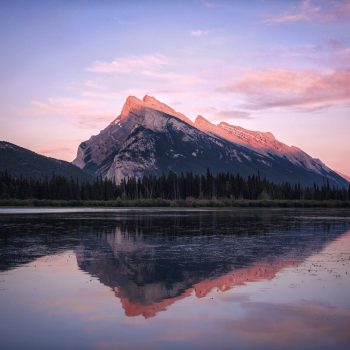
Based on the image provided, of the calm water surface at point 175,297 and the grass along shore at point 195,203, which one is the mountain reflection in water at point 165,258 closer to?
the calm water surface at point 175,297

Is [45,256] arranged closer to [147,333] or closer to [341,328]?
[147,333]

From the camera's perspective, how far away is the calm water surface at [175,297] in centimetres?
1279

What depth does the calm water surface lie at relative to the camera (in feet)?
42.0

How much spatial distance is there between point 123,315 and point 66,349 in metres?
3.62

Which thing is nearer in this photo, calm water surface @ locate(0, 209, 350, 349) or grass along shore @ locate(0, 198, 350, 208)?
calm water surface @ locate(0, 209, 350, 349)

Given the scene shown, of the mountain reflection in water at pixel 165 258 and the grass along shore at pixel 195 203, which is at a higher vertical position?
the grass along shore at pixel 195 203

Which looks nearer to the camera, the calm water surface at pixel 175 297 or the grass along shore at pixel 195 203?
the calm water surface at pixel 175 297

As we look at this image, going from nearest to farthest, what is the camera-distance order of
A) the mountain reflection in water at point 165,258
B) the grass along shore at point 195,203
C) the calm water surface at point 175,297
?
the calm water surface at point 175,297 < the mountain reflection in water at point 165,258 < the grass along shore at point 195,203

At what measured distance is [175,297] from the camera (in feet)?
58.7

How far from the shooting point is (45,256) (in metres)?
29.3

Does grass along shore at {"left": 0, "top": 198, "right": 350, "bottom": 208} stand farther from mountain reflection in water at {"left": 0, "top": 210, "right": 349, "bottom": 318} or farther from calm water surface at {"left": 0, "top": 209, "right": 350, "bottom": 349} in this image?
calm water surface at {"left": 0, "top": 209, "right": 350, "bottom": 349}

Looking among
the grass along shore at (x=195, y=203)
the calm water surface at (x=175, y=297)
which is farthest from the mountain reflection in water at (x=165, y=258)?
the grass along shore at (x=195, y=203)

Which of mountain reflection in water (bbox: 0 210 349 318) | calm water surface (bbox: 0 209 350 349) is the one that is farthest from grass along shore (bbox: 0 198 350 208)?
calm water surface (bbox: 0 209 350 349)

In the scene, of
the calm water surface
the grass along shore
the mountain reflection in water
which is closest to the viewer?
the calm water surface
